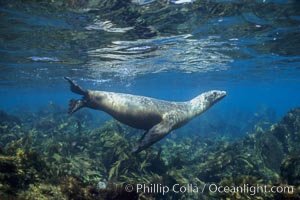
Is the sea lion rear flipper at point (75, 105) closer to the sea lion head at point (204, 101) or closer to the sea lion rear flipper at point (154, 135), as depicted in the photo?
the sea lion rear flipper at point (154, 135)

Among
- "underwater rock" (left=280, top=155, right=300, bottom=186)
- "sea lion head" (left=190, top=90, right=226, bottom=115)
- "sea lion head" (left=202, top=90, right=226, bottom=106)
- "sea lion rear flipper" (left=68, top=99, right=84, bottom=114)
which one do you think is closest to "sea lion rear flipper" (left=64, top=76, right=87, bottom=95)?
"sea lion rear flipper" (left=68, top=99, right=84, bottom=114)

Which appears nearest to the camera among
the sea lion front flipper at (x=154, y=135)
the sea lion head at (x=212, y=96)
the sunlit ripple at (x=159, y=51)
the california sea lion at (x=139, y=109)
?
the sea lion front flipper at (x=154, y=135)

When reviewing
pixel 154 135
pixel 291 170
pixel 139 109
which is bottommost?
pixel 291 170

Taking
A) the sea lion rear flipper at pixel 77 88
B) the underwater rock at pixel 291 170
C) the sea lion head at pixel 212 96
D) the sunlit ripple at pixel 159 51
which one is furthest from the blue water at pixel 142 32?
the underwater rock at pixel 291 170

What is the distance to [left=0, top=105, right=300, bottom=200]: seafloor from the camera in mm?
5168

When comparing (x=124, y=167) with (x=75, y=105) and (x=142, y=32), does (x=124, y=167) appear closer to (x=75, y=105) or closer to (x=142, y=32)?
(x=75, y=105)

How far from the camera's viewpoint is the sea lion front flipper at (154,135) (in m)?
8.52

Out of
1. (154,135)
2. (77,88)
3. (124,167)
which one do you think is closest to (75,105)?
(77,88)

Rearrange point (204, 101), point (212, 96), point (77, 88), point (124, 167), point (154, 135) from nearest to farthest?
point (154, 135) → point (124, 167) → point (77, 88) → point (204, 101) → point (212, 96)

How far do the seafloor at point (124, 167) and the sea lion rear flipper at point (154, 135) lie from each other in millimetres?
791

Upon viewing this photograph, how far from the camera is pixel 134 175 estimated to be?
8.66 m

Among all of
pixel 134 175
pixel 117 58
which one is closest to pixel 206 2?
pixel 134 175

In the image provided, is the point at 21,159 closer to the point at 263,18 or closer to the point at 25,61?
the point at 263,18

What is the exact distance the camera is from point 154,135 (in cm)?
892
